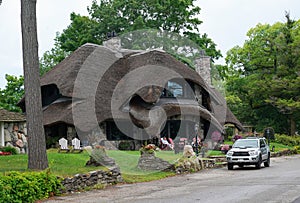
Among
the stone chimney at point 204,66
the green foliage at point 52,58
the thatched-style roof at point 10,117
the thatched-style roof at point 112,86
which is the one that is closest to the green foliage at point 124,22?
the green foliage at point 52,58

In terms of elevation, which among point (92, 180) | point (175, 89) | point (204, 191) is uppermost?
point (175, 89)

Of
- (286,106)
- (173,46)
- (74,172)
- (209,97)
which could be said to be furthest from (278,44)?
(74,172)

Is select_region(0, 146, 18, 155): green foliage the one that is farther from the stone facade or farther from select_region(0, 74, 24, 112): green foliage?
select_region(0, 74, 24, 112): green foliage

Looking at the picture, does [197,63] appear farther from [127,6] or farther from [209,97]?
[127,6]

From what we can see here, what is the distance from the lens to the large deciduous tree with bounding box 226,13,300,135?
47.1 meters

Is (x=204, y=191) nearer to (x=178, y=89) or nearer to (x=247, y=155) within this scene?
(x=247, y=155)

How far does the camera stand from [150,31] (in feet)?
166

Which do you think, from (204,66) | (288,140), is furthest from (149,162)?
(288,140)

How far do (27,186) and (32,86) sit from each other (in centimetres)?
399

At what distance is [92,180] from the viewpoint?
15930 millimetres

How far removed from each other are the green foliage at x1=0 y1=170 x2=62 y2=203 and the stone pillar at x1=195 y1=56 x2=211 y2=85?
29300mm

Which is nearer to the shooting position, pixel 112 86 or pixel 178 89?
pixel 112 86

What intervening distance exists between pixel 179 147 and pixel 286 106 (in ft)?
69.4

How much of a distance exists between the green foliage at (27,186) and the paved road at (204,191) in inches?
18.8
